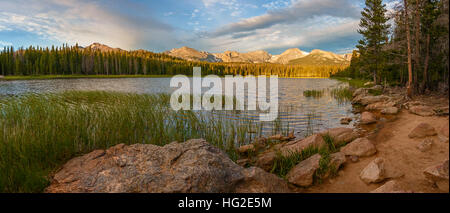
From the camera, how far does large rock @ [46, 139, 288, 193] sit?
3.75 meters

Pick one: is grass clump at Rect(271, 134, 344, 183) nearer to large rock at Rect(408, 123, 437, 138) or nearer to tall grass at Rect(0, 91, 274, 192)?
tall grass at Rect(0, 91, 274, 192)

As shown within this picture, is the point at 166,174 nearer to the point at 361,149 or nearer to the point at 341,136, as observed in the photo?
the point at 361,149

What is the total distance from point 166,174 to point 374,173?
4.52 m

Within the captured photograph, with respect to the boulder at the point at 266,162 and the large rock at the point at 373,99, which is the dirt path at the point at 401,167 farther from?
the large rock at the point at 373,99

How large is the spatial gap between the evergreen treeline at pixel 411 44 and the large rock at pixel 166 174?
3.28 metres

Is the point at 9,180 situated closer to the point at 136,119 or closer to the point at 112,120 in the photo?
the point at 112,120

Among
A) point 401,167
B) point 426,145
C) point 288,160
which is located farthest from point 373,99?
point 401,167

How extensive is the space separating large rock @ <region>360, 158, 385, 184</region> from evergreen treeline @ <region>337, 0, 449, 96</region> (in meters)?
1.98

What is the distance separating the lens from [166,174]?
3936 millimetres

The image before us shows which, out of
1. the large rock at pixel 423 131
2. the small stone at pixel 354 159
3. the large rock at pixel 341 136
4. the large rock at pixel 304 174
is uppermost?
the large rock at pixel 423 131

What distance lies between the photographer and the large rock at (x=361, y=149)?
6309mm

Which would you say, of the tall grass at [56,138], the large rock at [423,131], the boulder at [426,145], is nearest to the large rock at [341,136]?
the large rock at [423,131]

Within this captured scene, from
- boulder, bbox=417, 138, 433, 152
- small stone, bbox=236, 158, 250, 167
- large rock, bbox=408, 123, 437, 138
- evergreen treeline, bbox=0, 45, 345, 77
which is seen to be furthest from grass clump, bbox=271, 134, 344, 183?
evergreen treeline, bbox=0, 45, 345, 77
